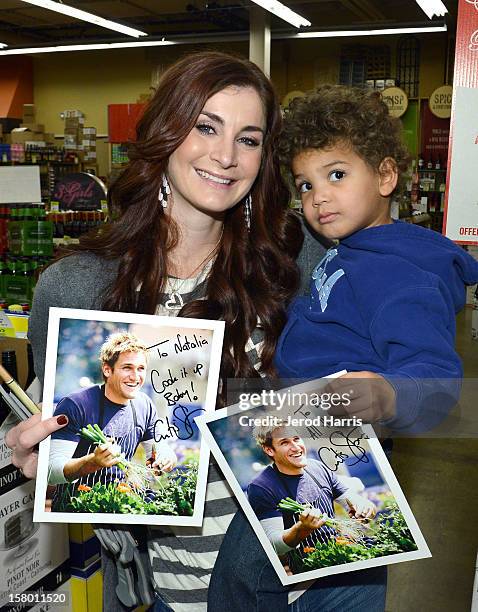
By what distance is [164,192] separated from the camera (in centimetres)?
149

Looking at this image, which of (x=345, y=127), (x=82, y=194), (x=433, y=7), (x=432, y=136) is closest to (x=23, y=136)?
(x=82, y=194)

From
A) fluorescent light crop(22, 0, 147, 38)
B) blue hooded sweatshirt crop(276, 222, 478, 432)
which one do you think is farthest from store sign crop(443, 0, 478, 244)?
fluorescent light crop(22, 0, 147, 38)

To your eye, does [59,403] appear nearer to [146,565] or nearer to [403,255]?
[146,565]

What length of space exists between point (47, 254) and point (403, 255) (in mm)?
3096

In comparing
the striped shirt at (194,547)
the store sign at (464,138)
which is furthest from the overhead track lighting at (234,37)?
the striped shirt at (194,547)

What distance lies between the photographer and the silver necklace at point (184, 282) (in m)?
1.38

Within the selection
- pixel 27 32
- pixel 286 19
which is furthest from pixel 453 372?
pixel 27 32

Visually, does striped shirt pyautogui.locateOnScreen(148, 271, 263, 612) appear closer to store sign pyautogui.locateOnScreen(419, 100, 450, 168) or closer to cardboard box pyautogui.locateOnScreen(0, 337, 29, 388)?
cardboard box pyautogui.locateOnScreen(0, 337, 29, 388)

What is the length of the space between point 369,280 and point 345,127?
0.33 m

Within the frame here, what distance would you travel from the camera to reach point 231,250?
1484mm

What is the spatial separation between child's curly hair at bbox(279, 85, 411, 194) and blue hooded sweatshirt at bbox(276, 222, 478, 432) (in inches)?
6.8

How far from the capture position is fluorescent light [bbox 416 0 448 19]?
830 cm

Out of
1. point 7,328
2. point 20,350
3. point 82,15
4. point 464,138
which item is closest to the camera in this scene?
point 464,138
